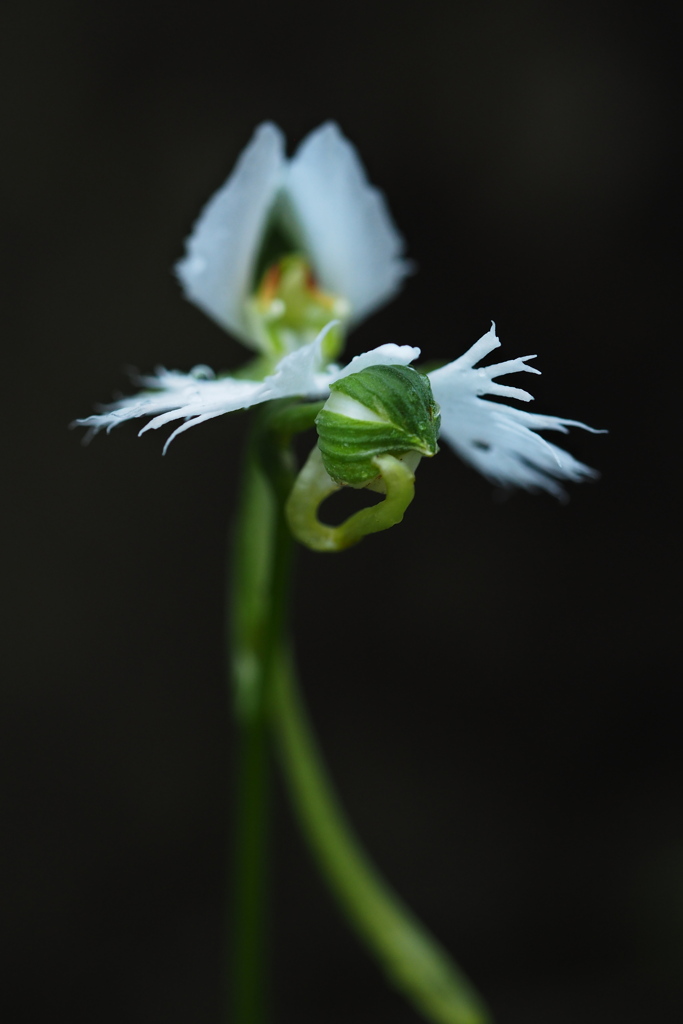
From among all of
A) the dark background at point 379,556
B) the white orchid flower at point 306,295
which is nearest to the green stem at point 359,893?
the white orchid flower at point 306,295

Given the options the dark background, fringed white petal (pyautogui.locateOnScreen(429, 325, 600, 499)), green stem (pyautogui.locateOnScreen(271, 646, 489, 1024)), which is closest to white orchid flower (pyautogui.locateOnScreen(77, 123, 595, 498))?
fringed white petal (pyautogui.locateOnScreen(429, 325, 600, 499))

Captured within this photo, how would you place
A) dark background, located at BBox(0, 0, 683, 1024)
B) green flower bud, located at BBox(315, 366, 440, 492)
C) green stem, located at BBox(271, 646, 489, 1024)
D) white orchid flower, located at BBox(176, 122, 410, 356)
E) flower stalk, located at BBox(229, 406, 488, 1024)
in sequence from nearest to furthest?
green flower bud, located at BBox(315, 366, 440, 492) < flower stalk, located at BBox(229, 406, 488, 1024) < white orchid flower, located at BBox(176, 122, 410, 356) < green stem, located at BBox(271, 646, 489, 1024) < dark background, located at BBox(0, 0, 683, 1024)

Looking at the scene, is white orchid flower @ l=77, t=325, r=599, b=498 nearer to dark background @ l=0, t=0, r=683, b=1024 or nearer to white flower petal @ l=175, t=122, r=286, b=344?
white flower petal @ l=175, t=122, r=286, b=344

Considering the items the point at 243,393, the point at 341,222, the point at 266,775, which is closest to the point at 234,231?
the point at 341,222

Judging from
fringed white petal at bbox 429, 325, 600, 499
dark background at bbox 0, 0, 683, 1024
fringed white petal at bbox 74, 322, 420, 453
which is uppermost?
fringed white petal at bbox 74, 322, 420, 453

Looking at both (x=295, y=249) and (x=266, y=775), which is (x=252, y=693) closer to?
(x=266, y=775)

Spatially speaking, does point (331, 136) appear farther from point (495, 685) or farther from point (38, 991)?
point (38, 991)

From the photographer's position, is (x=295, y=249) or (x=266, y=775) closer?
(x=266, y=775)
